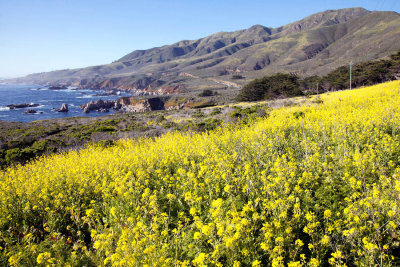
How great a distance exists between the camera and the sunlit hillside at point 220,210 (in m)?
2.98

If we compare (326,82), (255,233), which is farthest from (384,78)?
(255,233)

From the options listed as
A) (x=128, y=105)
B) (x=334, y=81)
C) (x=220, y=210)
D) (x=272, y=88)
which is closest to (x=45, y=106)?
(x=128, y=105)

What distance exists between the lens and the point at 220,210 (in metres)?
3.32

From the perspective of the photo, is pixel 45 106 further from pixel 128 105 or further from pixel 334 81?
pixel 334 81

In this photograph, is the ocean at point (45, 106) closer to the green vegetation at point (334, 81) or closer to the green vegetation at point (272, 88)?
the green vegetation at point (272, 88)

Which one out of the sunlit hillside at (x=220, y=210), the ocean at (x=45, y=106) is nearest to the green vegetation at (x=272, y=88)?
the sunlit hillside at (x=220, y=210)

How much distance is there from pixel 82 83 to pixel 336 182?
220 metres

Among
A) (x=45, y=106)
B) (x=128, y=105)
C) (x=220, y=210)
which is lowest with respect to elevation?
(x=220, y=210)

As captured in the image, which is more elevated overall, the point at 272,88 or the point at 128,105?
the point at 272,88

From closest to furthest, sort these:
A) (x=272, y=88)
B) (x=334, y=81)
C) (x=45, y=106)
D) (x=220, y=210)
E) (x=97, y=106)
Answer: (x=220, y=210)
(x=334, y=81)
(x=272, y=88)
(x=97, y=106)
(x=45, y=106)

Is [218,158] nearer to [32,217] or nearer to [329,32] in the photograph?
[32,217]

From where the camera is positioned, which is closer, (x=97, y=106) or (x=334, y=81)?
(x=334, y=81)

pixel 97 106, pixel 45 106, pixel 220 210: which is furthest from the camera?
pixel 45 106

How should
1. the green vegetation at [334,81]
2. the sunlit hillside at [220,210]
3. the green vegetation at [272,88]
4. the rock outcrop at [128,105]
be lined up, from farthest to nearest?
the rock outcrop at [128,105] < the green vegetation at [272,88] < the green vegetation at [334,81] < the sunlit hillside at [220,210]
